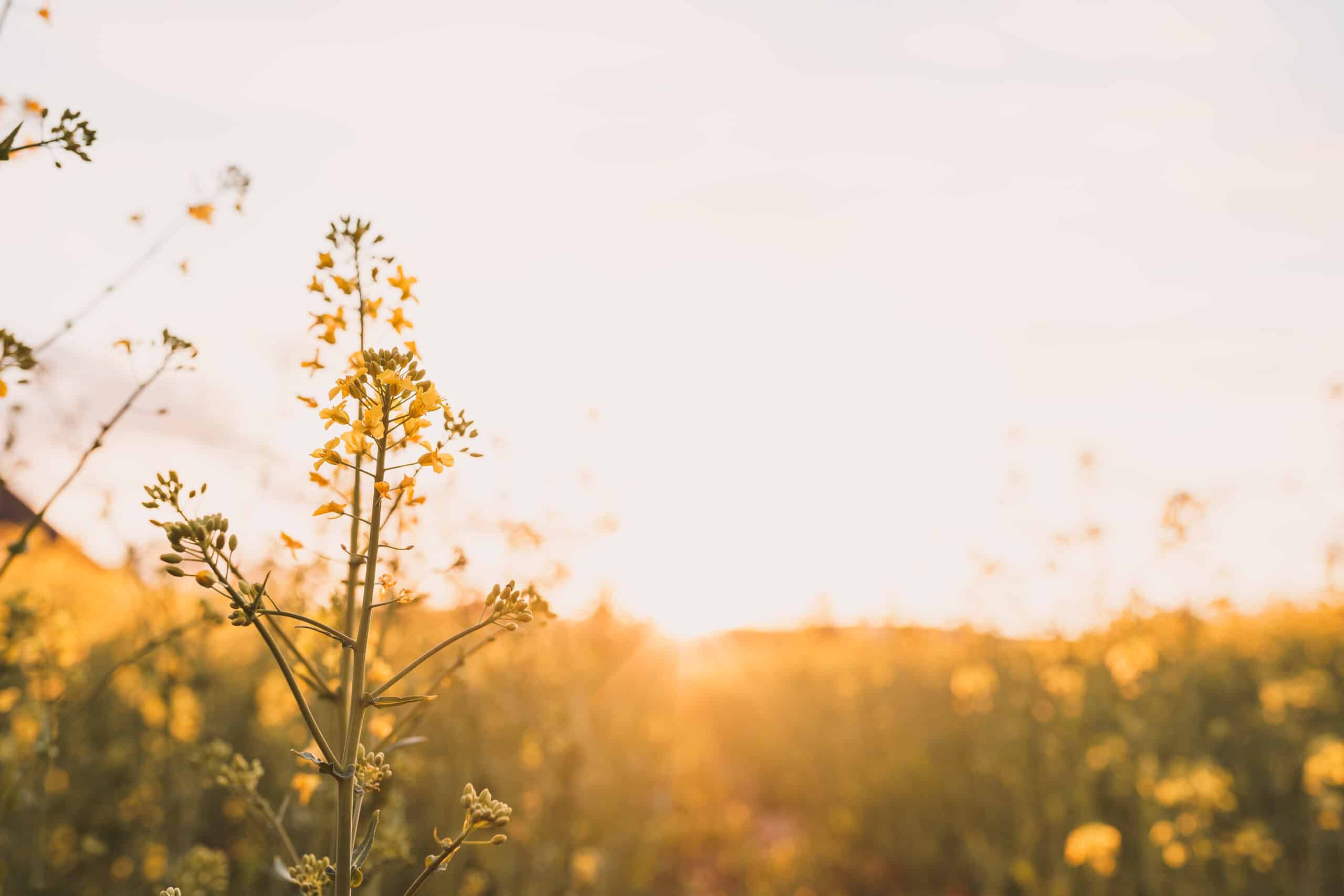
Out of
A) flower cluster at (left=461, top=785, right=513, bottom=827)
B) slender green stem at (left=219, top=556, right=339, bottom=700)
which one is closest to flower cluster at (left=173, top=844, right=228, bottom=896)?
slender green stem at (left=219, top=556, right=339, bottom=700)

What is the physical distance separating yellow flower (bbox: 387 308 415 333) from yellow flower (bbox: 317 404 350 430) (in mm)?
224

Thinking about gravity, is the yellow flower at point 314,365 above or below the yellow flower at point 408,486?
above

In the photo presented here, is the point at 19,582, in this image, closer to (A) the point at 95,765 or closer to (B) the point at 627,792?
(A) the point at 95,765

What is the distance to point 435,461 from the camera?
4.22 feet

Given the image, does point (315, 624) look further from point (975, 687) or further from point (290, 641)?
point (975, 687)

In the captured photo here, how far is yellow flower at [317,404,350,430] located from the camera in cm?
130

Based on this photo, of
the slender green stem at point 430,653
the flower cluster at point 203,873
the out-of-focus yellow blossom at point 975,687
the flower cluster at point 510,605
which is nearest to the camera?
the slender green stem at point 430,653

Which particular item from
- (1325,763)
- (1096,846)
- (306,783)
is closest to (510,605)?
(306,783)

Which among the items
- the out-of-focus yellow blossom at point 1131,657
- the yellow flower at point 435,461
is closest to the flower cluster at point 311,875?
the yellow flower at point 435,461

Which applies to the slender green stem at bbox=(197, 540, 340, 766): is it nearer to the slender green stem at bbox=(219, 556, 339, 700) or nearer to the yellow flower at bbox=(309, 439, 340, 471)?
the slender green stem at bbox=(219, 556, 339, 700)

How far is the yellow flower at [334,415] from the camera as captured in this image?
1.30 m

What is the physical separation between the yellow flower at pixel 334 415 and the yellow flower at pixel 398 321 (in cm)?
22

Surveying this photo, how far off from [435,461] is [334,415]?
184 millimetres

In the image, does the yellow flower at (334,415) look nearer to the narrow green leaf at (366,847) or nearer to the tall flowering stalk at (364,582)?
the tall flowering stalk at (364,582)
